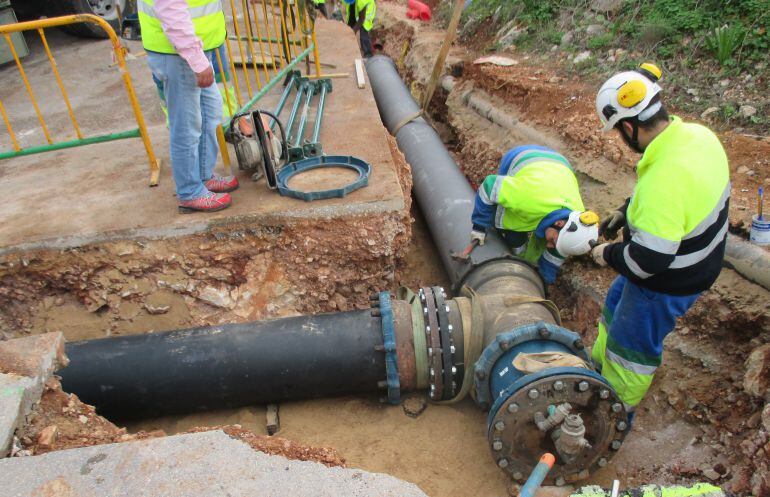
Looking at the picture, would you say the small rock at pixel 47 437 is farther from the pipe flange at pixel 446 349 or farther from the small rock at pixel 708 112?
the small rock at pixel 708 112

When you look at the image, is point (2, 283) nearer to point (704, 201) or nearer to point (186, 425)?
point (186, 425)

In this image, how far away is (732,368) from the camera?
8.75ft

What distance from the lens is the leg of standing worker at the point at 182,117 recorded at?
9.25 feet

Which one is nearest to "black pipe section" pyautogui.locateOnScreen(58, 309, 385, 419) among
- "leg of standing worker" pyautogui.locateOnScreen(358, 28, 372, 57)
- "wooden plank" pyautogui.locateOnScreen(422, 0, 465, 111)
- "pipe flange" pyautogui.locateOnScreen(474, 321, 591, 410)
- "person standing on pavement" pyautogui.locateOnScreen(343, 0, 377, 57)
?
"pipe flange" pyautogui.locateOnScreen(474, 321, 591, 410)

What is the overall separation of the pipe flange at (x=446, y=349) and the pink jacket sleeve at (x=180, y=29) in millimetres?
1781

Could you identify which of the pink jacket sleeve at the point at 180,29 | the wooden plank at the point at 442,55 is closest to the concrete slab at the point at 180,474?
the pink jacket sleeve at the point at 180,29

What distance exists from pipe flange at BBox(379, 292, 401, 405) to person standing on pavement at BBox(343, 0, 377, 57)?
650 centimetres

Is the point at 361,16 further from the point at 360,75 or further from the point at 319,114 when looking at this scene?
the point at 319,114

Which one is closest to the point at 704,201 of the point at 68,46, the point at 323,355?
the point at 323,355

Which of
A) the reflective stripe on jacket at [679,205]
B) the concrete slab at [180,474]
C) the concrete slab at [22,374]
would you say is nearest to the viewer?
the concrete slab at [180,474]

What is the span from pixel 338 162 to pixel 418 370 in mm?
1604

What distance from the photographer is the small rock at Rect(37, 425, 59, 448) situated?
1.83 meters

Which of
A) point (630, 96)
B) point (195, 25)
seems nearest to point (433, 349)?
point (630, 96)

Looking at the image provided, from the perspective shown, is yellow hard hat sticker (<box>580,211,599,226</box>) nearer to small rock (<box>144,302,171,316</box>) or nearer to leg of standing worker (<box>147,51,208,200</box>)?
leg of standing worker (<box>147,51,208,200</box>)
